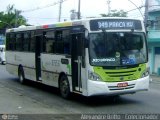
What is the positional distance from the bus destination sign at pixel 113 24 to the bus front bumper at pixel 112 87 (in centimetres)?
177

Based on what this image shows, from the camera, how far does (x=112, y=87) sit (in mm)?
12945

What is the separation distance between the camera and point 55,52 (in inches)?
612

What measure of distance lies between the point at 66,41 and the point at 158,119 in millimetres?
5158

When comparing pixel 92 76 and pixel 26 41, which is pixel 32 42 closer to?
pixel 26 41

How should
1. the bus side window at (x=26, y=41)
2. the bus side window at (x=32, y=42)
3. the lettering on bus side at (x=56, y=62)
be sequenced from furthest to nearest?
the bus side window at (x=26, y=41), the bus side window at (x=32, y=42), the lettering on bus side at (x=56, y=62)

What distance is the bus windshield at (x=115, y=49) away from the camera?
12.9m

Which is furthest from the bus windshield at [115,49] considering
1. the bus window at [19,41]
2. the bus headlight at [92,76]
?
the bus window at [19,41]

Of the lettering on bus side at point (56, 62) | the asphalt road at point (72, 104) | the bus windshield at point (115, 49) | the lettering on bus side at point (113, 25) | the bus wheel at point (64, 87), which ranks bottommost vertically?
the asphalt road at point (72, 104)

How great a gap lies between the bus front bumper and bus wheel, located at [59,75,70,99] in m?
1.88

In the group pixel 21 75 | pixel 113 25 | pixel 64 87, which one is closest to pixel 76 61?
pixel 64 87

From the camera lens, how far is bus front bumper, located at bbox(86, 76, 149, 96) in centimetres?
1270

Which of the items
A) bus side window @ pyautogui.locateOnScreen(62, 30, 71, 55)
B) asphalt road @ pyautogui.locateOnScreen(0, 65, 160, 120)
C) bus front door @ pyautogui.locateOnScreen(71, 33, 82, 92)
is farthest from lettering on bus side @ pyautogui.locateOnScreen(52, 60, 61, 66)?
bus front door @ pyautogui.locateOnScreen(71, 33, 82, 92)

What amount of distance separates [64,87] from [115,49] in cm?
274

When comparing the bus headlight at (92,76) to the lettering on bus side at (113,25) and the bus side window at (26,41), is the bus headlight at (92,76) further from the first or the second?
the bus side window at (26,41)
